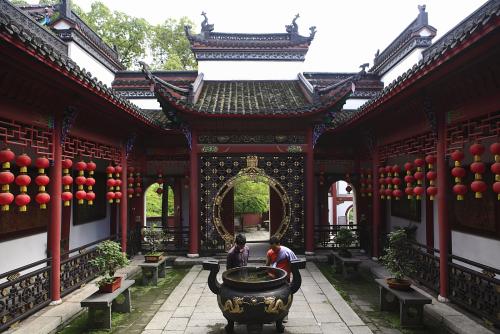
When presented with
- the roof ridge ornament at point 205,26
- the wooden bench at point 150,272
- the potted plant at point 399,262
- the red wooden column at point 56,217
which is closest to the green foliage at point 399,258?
the potted plant at point 399,262

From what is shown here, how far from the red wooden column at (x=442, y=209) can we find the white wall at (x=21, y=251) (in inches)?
301

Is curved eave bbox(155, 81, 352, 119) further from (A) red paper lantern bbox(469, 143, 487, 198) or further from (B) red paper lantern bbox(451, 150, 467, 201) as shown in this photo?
(A) red paper lantern bbox(469, 143, 487, 198)

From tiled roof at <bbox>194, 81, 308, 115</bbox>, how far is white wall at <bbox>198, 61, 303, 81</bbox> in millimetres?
472

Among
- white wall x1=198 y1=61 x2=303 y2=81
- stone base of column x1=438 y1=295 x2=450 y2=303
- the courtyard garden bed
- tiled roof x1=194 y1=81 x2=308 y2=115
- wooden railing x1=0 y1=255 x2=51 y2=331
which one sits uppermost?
white wall x1=198 y1=61 x2=303 y2=81

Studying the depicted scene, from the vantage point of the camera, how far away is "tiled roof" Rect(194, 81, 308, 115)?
934 centimetres

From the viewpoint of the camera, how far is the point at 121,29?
21.1m

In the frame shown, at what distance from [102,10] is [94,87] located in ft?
58.5

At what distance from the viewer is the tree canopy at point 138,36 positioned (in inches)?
811

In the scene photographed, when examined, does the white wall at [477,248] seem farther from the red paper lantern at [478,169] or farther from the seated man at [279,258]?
the seated man at [279,258]

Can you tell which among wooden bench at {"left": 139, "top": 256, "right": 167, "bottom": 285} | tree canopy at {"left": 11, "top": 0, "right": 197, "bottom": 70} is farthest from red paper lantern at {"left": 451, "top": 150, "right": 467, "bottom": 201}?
tree canopy at {"left": 11, "top": 0, "right": 197, "bottom": 70}

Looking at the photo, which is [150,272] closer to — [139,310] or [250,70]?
[139,310]

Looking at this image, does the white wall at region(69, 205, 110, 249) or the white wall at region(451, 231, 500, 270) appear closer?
the white wall at region(451, 231, 500, 270)

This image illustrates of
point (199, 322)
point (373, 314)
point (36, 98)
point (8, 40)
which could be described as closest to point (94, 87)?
point (36, 98)

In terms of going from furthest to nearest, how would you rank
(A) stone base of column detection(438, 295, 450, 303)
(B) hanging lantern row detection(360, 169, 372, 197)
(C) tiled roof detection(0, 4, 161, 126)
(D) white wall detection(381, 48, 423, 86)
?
(D) white wall detection(381, 48, 423, 86), (B) hanging lantern row detection(360, 169, 372, 197), (A) stone base of column detection(438, 295, 450, 303), (C) tiled roof detection(0, 4, 161, 126)
